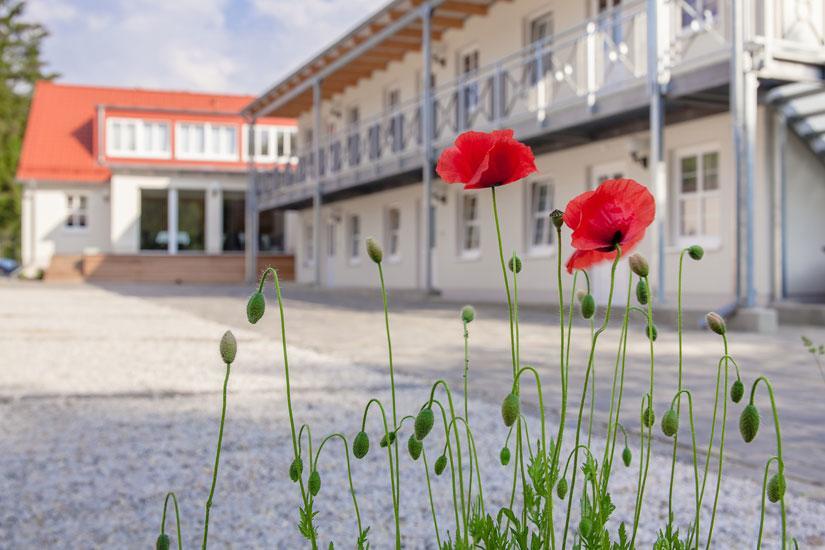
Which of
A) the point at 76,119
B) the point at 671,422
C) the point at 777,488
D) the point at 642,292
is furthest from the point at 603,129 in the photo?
the point at 76,119

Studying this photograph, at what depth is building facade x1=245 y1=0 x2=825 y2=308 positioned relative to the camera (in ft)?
32.8

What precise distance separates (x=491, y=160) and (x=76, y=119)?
125 ft

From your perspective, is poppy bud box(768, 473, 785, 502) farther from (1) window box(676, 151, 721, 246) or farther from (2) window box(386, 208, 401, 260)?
(2) window box(386, 208, 401, 260)

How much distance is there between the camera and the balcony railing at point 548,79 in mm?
10836

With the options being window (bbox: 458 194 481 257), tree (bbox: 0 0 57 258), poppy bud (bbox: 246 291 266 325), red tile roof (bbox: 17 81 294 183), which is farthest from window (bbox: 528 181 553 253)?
tree (bbox: 0 0 57 258)

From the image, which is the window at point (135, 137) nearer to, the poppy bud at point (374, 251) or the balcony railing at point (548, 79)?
the balcony railing at point (548, 79)

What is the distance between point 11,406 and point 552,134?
32.1ft

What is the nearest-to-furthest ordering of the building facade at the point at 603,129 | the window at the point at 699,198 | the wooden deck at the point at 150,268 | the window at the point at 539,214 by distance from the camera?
the building facade at the point at 603,129
the window at the point at 699,198
the window at the point at 539,214
the wooden deck at the point at 150,268

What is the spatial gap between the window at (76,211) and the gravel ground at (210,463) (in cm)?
2752

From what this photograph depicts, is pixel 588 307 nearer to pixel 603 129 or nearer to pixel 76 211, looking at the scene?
pixel 603 129

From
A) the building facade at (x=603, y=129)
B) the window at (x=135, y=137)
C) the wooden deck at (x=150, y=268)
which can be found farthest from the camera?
the window at (x=135, y=137)

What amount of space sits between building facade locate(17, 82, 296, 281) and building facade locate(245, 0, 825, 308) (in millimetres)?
10909

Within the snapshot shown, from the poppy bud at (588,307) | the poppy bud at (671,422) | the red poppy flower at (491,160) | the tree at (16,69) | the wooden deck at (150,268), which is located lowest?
the poppy bud at (671,422)

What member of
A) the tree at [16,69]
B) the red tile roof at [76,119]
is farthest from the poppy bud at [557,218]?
the tree at [16,69]
